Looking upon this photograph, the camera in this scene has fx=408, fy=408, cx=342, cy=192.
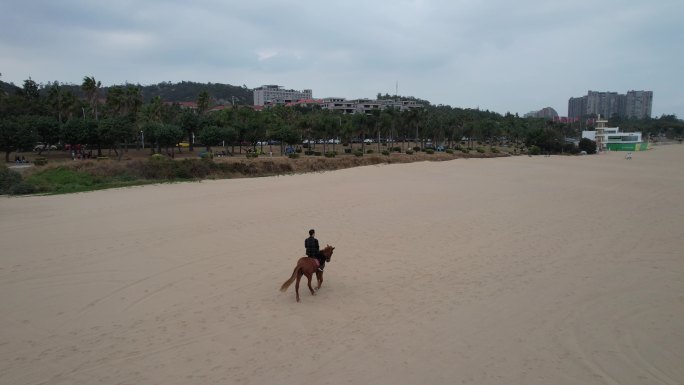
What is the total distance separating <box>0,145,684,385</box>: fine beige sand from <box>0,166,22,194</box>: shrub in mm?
7208

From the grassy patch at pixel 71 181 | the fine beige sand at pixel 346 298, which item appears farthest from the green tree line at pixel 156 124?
the fine beige sand at pixel 346 298

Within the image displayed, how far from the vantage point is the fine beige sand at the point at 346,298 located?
6227mm

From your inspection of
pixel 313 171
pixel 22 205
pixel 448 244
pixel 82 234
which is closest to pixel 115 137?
pixel 313 171

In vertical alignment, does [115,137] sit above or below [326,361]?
above

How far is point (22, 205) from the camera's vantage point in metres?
19.7

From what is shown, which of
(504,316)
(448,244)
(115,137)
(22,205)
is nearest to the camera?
(504,316)

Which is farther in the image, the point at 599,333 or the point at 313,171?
the point at 313,171

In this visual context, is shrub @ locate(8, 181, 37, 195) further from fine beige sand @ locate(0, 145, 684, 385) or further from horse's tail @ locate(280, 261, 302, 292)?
horse's tail @ locate(280, 261, 302, 292)

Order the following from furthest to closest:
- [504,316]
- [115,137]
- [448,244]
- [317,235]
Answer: [115,137] → [317,235] → [448,244] → [504,316]

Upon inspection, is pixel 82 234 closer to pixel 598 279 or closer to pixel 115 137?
pixel 598 279

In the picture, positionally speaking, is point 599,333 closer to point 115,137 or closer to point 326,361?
point 326,361

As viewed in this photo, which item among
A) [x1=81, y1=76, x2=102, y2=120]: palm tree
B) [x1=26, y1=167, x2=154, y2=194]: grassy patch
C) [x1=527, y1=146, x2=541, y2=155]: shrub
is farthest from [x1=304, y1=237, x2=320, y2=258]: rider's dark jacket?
[x1=527, y1=146, x2=541, y2=155]: shrub

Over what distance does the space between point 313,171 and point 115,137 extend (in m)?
20.7

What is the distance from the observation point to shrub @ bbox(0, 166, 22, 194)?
23922mm
